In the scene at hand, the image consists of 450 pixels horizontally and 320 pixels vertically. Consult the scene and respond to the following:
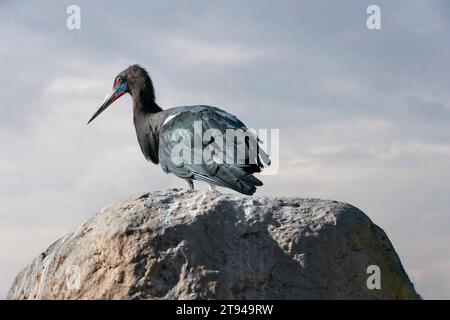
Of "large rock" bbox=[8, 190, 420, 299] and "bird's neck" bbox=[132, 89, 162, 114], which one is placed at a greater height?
"bird's neck" bbox=[132, 89, 162, 114]

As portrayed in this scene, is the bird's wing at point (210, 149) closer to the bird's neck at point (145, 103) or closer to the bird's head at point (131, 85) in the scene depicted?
the bird's neck at point (145, 103)

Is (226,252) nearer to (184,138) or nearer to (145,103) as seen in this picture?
(184,138)

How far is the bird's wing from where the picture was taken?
902 cm

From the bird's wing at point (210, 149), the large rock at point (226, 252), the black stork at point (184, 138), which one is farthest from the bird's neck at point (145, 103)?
the large rock at point (226, 252)

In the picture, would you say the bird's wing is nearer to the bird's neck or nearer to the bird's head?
the bird's neck

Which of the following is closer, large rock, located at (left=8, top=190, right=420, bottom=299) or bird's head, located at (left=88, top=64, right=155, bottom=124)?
large rock, located at (left=8, top=190, right=420, bottom=299)

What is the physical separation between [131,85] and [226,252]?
6617mm

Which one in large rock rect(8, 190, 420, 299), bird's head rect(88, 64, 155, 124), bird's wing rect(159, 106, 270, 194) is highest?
bird's head rect(88, 64, 155, 124)

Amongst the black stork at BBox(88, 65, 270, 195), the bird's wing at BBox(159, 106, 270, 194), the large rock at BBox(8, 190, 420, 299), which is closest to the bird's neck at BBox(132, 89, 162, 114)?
the black stork at BBox(88, 65, 270, 195)

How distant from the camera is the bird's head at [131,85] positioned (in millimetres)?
12211

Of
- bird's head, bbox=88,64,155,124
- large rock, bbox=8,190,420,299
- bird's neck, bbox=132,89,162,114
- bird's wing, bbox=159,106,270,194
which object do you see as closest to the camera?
large rock, bbox=8,190,420,299

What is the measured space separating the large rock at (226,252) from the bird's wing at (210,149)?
75.2 inches
